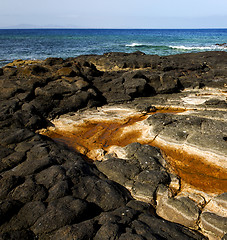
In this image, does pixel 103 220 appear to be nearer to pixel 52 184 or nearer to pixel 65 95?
pixel 52 184

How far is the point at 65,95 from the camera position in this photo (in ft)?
51.5

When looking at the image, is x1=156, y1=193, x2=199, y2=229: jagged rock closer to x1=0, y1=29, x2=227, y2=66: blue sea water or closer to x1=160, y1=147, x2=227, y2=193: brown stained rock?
x1=160, y1=147, x2=227, y2=193: brown stained rock

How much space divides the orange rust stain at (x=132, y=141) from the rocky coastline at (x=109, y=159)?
1.8 inches

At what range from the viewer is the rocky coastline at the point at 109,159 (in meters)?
5.32

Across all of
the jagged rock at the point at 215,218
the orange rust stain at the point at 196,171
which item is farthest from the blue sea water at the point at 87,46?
the jagged rock at the point at 215,218

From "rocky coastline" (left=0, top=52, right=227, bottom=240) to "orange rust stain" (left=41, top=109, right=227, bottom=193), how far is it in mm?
44

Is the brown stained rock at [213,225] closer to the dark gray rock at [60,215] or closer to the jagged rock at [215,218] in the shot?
the jagged rock at [215,218]

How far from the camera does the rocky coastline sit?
532cm

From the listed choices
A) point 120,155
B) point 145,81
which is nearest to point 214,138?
point 120,155

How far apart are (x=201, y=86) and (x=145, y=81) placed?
20.6 feet

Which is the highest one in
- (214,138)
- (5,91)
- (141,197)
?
(5,91)

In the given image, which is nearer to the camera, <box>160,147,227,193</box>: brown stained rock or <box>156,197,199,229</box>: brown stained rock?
<box>156,197,199,229</box>: brown stained rock

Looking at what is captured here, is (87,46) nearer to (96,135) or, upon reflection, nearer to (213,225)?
(96,135)

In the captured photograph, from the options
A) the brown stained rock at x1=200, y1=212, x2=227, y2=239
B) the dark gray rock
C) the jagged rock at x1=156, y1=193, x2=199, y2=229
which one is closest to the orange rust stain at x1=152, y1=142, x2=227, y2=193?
the jagged rock at x1=156, y1=193, x2=199, y2=229
